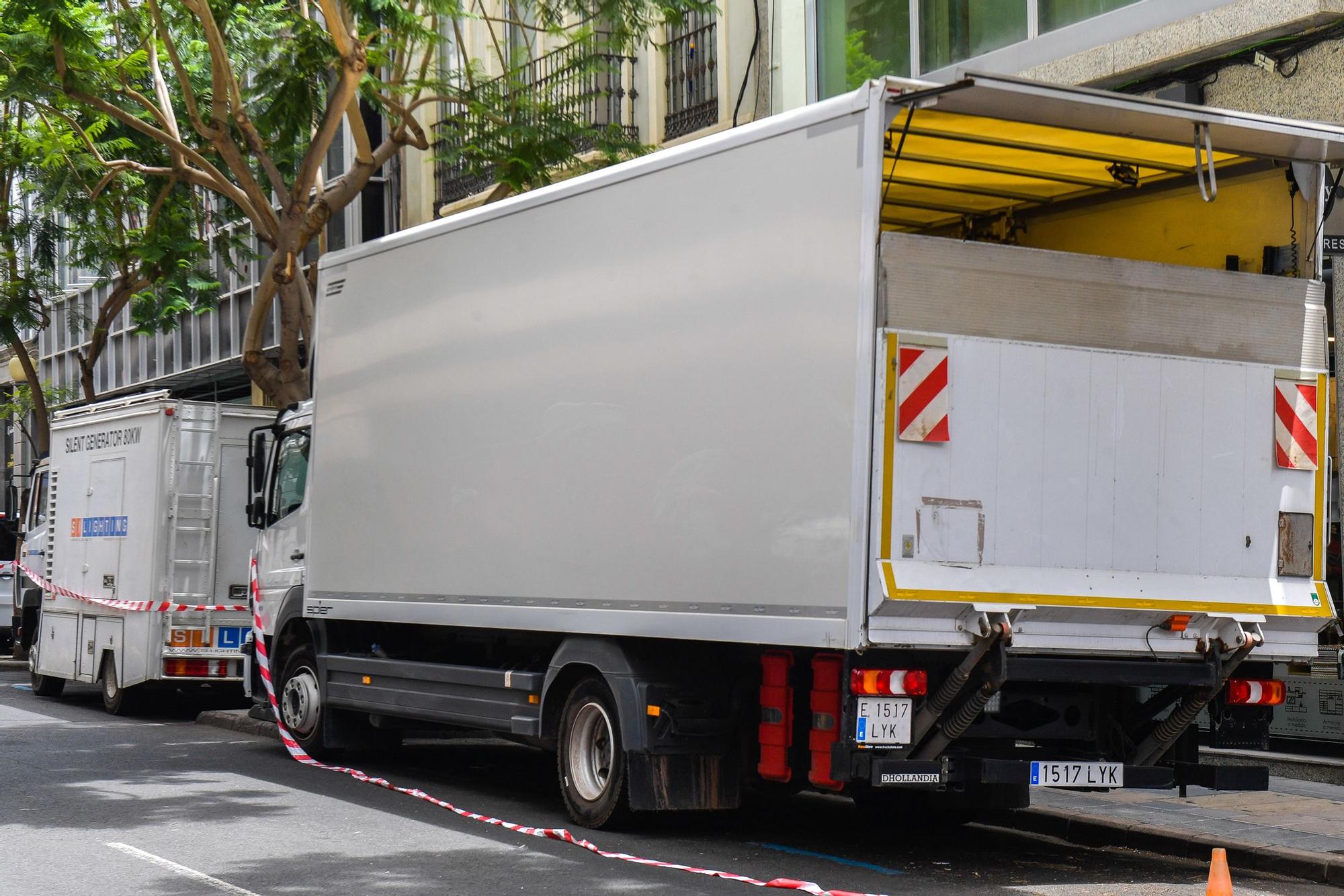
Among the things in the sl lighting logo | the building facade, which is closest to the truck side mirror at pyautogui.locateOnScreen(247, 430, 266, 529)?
the sl lighting logo

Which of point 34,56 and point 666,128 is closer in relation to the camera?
point 34,56

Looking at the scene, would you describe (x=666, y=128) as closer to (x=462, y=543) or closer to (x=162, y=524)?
(x=162, y=524)

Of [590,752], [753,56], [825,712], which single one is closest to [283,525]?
[590,752]

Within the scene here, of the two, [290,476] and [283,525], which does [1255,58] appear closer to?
[290,476]

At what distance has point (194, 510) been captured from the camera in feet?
55.5

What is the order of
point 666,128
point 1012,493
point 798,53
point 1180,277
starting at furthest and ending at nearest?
point 666,128
point 798,53
point 1180,277
point 1012,493

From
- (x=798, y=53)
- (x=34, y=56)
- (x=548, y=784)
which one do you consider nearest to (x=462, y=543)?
(x=548, y=784)

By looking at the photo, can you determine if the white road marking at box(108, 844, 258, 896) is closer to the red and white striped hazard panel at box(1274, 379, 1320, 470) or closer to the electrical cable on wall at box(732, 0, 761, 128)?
the red and white striped hazard panel at box(1274, 379, 1320, 470)

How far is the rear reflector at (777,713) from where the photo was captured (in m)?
8.83

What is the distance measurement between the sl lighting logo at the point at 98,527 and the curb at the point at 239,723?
201 centimetres

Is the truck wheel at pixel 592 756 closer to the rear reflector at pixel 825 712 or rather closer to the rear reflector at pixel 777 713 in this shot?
the rear reflector at pixel 777 713

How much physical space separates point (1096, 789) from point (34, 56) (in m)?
11.8

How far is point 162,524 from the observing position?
16.8 m

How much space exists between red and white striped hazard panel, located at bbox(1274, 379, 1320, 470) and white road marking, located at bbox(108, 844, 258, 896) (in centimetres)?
549
